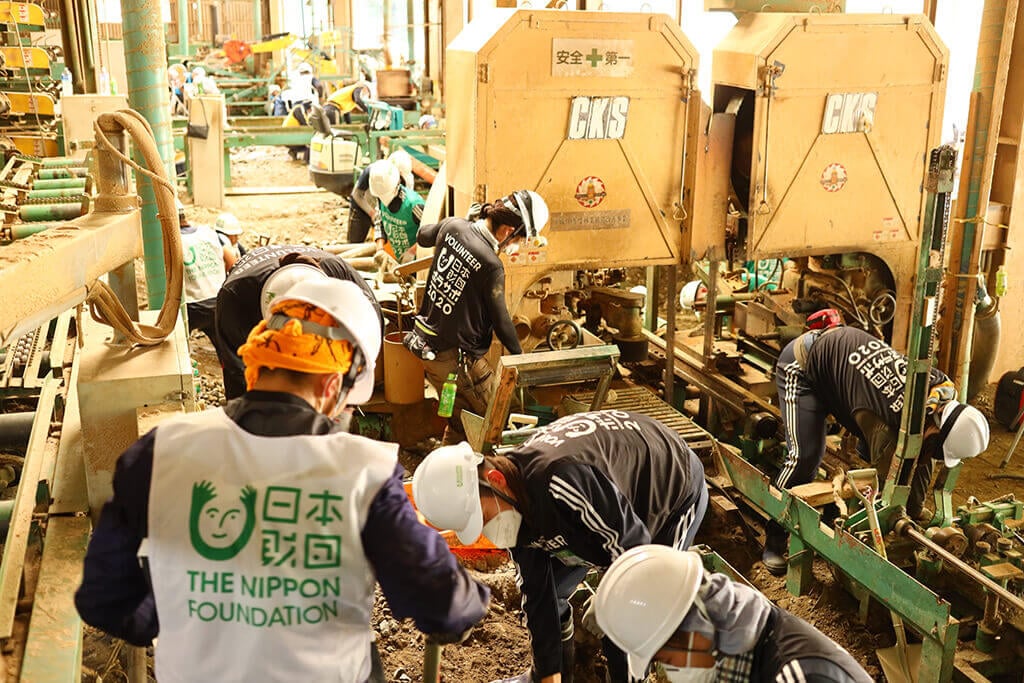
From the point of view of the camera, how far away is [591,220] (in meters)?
6.51

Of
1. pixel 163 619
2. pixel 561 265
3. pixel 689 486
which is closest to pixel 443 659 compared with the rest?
pixel 689 486

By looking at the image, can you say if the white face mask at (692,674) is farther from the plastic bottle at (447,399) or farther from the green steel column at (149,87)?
the plastic bottle at (447,399)

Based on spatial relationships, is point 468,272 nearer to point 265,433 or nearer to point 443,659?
point 443,659

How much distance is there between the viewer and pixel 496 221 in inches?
231

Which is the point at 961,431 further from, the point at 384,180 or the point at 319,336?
the point at 384,180

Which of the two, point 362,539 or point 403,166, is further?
point 403,166

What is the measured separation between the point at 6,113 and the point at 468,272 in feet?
20.2

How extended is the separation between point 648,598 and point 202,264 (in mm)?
5166

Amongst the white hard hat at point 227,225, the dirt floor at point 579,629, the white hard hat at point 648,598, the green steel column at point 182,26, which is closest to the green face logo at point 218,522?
the white hard hat at point 648,598

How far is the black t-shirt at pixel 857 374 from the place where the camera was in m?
5.16

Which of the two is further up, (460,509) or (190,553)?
(190,553)

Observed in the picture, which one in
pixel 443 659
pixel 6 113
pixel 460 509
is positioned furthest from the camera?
pixel 6 113

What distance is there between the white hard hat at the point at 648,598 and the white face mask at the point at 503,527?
2.75 ft

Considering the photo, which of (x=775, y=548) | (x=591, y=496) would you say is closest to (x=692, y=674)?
(x=591, y=496)
